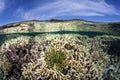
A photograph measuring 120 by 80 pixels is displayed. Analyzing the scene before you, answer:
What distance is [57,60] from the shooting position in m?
8.42

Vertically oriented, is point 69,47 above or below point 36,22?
below

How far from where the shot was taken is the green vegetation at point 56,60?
27.5 feet

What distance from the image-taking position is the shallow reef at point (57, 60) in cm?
835

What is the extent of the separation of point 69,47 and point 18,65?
1.91 meters

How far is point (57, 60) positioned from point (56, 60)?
0.11ft

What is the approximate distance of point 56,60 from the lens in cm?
843

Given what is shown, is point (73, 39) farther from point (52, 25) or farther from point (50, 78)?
Result: point (52, 25)

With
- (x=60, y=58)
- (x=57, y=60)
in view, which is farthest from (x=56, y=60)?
(x=60, y=58)

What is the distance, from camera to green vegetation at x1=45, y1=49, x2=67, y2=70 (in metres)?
8.39

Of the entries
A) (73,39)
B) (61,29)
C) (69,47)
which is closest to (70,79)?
(69,47)

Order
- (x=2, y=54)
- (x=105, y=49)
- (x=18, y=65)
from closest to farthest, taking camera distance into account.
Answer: (x=18, y=65) → (x=2, y=54) → (x=105, y=49)

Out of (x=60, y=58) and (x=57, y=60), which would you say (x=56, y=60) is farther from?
(x=60, y=58)

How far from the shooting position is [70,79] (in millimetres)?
8266

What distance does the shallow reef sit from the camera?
8.35 meters
